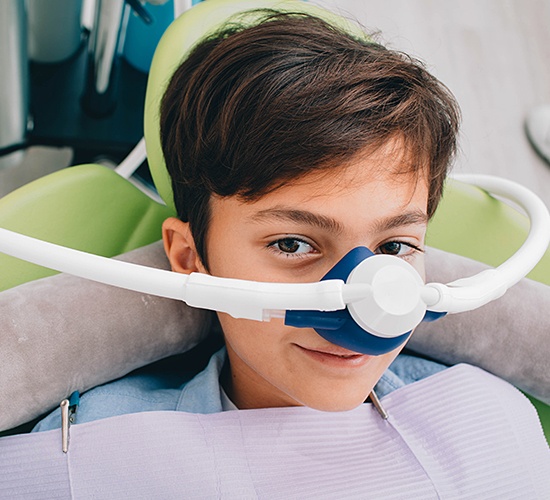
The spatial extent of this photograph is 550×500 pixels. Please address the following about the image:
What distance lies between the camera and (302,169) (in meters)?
0.70

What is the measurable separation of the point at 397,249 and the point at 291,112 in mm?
184

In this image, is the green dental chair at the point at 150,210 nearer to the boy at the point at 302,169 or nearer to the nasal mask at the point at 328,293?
the boy at the point at 302,169

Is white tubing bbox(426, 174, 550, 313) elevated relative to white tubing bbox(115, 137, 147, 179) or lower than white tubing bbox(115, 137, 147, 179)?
elevated

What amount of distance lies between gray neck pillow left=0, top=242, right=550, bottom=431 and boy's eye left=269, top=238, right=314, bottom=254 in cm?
23

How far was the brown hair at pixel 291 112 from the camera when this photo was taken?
0.71 m

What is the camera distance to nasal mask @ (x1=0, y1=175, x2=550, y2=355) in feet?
1.95

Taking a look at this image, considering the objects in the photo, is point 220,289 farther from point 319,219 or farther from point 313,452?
point 313,452

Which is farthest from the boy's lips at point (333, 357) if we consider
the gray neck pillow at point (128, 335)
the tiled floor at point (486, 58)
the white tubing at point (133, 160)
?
the tiled floor at point (486, 58)

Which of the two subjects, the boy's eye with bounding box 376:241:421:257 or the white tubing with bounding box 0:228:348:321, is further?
the boy's eye with bounding box 376:241:421:257

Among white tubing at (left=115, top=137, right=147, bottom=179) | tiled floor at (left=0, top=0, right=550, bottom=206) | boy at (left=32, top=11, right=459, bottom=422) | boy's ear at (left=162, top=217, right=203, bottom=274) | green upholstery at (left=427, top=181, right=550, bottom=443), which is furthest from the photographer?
tiled floor at (left=0, top=0, right=550, bottom=206)

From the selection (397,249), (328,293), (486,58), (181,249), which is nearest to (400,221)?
(397,249)

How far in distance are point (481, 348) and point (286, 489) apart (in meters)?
0.33

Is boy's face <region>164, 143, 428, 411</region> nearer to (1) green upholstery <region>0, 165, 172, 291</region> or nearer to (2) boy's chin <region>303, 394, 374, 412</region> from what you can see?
(2) boy's chin <region>303, 394, 374, 412</region>

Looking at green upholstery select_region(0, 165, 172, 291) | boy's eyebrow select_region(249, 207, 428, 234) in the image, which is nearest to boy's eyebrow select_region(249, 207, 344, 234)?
boy's eyebrow select_region(249, 207, 428, 234)
